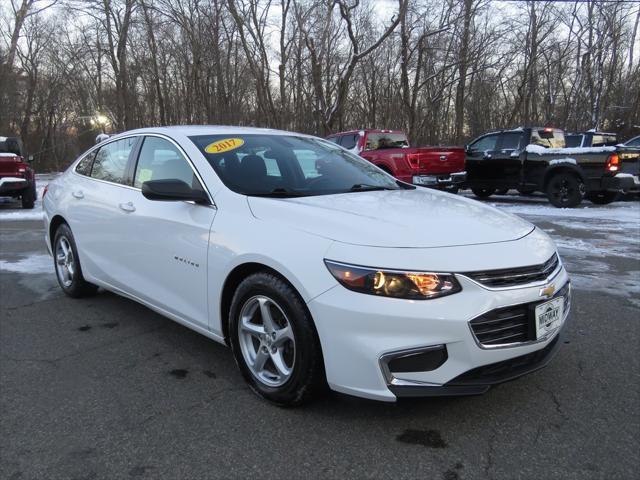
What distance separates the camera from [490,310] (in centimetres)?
249

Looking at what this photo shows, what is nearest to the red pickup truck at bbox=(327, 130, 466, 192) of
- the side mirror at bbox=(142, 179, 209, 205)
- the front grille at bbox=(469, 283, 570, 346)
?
the side mirror at bbox=(142, 179, 209, 205)

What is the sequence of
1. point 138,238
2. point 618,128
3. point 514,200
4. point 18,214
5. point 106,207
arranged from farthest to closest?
point 618,128 < point 514,200 < point 18,214 < point 106,207 < point 138,238

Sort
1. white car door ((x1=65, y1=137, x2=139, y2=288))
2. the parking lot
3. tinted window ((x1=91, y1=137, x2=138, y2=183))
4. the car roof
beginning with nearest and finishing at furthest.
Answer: the parking lot
the car roof
white car door ((x1=65, y1=137, x2=139, y2=288))
tinted window ((x1=91, y1=137, x2=138, y2=183))

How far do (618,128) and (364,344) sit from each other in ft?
113

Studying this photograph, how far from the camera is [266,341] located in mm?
2984

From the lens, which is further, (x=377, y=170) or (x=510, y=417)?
(x=377, y=170)

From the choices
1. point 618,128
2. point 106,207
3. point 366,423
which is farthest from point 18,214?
point 618,128

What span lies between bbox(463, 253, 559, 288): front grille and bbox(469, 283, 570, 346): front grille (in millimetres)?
113

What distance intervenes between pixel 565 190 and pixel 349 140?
5.62m

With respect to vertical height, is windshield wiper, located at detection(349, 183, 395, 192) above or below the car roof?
below

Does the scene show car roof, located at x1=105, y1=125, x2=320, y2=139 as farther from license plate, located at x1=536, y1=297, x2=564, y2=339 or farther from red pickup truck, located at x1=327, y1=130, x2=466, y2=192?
red pickup truck, located at x1=327, y1=130, x2=466, y2=192

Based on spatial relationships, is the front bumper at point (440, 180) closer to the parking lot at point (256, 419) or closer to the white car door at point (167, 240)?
the parking lot at point (256, 419)

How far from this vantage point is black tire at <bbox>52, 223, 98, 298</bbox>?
4938 millimetres

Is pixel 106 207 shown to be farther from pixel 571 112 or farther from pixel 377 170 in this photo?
pixel 571 112
